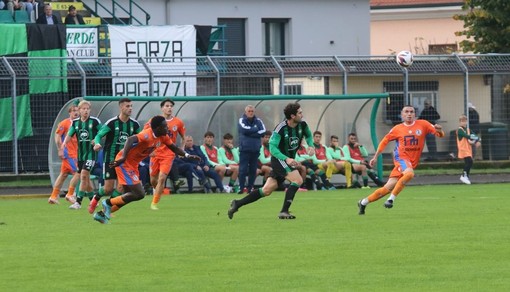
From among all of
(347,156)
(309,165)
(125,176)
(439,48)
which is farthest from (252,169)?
(439,48)

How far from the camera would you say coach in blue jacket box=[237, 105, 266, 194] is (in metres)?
28.6

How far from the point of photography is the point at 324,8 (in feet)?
160

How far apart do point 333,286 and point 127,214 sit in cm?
1071

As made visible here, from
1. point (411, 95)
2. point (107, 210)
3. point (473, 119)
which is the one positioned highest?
point (411, 95)

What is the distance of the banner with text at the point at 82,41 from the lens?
1393 inches

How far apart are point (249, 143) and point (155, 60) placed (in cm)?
676

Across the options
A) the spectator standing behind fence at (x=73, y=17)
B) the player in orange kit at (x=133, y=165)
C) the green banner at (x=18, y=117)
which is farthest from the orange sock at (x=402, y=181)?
the spectator standing behind fence at (x=73, y=17)

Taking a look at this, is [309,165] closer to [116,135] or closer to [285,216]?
[116,135]

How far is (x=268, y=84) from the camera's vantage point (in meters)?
35.1

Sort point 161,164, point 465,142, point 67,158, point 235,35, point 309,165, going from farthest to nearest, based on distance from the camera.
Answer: point 235,35 < point 465,142 < point 309,165 < point 67,158 < point 161,164

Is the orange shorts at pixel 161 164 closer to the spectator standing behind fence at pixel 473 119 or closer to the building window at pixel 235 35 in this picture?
the spectator standing behind fence at pixel 473 119

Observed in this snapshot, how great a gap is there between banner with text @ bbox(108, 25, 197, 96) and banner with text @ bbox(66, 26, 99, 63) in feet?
1.49

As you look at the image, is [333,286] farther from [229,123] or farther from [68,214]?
[229,123]

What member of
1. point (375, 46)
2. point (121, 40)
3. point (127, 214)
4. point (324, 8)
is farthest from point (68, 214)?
point (375, 46)
